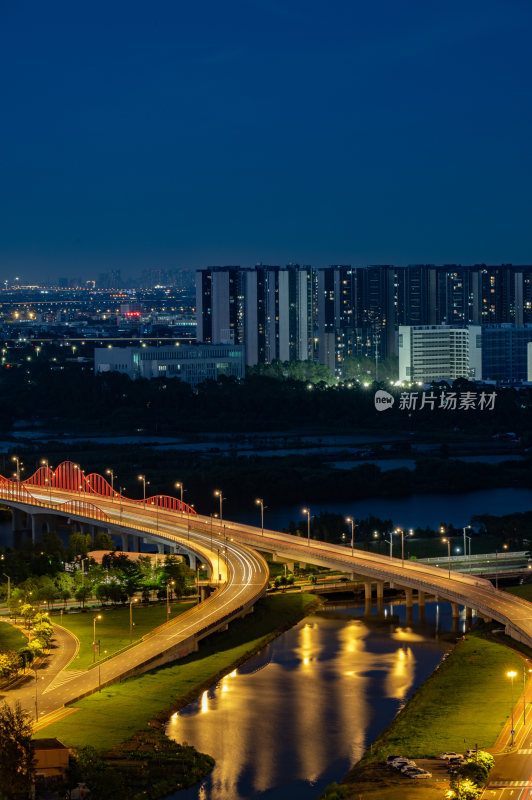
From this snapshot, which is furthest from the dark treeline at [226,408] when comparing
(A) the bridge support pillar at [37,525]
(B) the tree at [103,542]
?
(B) the tree at [103,542]

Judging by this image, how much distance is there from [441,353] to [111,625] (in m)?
53.9

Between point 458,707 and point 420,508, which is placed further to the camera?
point 420,508

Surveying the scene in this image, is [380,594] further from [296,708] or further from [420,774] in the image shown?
[420,774]

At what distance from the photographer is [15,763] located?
A: 14477mm

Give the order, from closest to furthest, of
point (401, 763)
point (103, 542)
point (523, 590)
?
point (401, 763) → point (523, 590) → point (103, 542)

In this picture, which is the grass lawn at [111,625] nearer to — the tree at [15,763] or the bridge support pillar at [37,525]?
the tree at [15,763]

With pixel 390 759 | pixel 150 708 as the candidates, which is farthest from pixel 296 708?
pixel 390 759

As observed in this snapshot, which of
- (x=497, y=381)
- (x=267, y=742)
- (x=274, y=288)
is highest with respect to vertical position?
(x=274, y=288)

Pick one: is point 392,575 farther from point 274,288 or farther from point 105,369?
point 274,288

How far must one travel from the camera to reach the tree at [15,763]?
14344 millimetres

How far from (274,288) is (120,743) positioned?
6793 centimetres

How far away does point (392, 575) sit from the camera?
24.6 metres

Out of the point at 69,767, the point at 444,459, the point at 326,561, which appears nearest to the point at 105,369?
the point at 444,459

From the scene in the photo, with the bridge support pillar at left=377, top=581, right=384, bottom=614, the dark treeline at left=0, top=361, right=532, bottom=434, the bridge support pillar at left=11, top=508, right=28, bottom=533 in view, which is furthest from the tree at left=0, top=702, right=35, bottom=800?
the dark treeline at left=0, top=361, right=532, bottom=434
